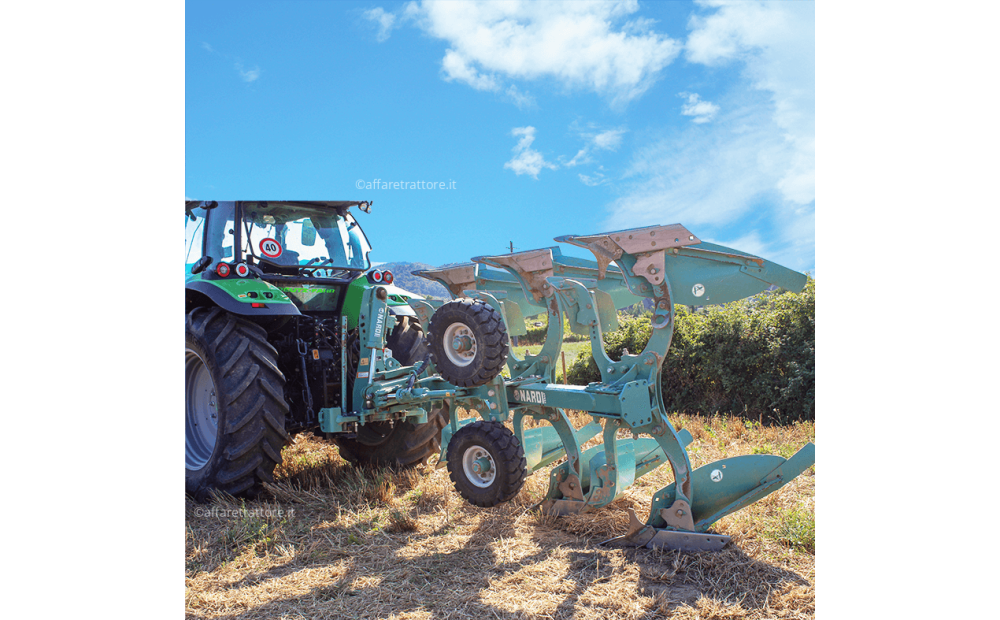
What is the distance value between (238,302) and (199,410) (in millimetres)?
1169

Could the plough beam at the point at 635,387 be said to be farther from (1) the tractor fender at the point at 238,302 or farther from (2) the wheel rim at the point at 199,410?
(2) the wheel rim at the point at 199,410

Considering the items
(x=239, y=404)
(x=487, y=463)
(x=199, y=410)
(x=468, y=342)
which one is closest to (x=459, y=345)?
(x=468, y=342)

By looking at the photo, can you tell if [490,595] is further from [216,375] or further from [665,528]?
[216,375]

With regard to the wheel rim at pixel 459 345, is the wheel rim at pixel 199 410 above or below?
below

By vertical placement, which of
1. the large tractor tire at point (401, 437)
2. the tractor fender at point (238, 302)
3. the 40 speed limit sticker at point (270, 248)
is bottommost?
the large tractor tire at point (401, 437)

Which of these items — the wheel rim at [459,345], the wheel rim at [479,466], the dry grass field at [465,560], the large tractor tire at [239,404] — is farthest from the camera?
the large tractor tire at [239,404]

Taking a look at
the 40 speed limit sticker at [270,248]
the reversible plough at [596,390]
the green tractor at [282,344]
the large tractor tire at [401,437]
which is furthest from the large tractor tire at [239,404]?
the large tractor tire at [401,437]

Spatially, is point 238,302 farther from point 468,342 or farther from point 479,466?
point 479,466

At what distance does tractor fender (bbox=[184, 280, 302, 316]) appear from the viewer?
394cm

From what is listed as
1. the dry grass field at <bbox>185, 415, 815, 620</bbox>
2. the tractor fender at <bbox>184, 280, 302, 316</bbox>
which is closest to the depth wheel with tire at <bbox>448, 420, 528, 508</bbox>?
the dry grass field at <bbox>185, 415, 815, 620</bbox>

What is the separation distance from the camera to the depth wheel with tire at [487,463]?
3369mm

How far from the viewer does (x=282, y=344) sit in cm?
450

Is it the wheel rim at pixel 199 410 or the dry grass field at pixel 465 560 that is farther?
the wheel rim at pixel 199 410

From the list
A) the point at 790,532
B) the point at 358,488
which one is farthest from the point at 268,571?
the point at 790,532
